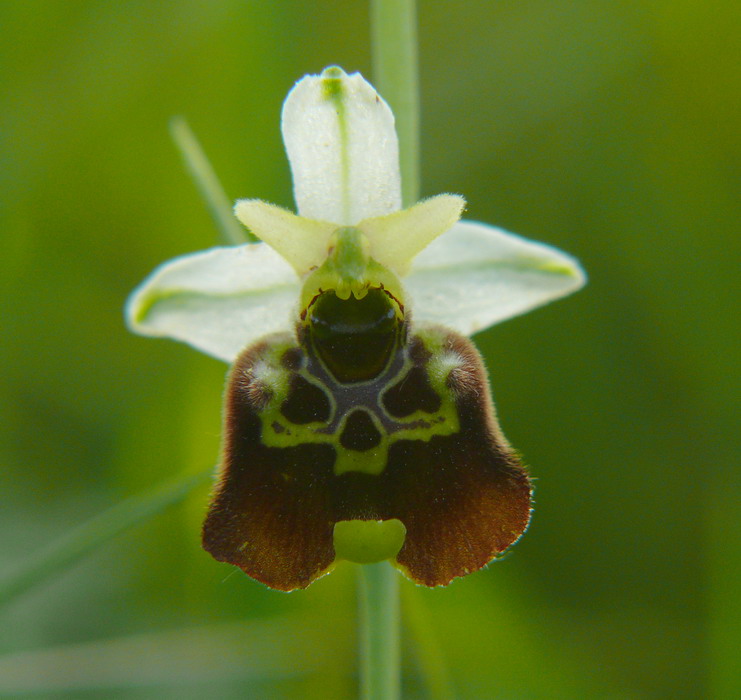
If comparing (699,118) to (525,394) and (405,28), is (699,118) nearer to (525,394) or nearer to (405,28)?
(525,394)

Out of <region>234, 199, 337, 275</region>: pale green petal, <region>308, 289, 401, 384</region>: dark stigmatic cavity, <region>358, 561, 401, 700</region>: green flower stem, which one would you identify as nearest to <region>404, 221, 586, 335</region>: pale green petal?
<region>308, 289, 401, 384</region>: dark stigmatic cavity

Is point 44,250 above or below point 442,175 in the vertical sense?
below

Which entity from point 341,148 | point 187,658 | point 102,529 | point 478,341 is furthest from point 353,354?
point 478,341

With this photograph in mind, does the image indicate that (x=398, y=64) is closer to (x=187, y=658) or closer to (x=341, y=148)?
(x=341, y=148)

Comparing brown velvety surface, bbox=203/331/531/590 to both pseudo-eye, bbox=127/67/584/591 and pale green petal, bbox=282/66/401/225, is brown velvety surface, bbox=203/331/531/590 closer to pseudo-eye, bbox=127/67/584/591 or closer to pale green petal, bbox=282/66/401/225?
pseudo-eye, bbox=127/67/584/591

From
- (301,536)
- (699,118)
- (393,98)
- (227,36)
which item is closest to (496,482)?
(301,536)

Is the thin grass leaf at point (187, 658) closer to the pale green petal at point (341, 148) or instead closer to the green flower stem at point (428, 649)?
the green flower stem at point (428, 649)

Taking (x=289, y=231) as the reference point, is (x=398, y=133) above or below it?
above

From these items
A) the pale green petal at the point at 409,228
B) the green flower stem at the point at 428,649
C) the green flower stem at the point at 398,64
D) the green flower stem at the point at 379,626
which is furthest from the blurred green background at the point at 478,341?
the green flower stem at the point at 398,64
